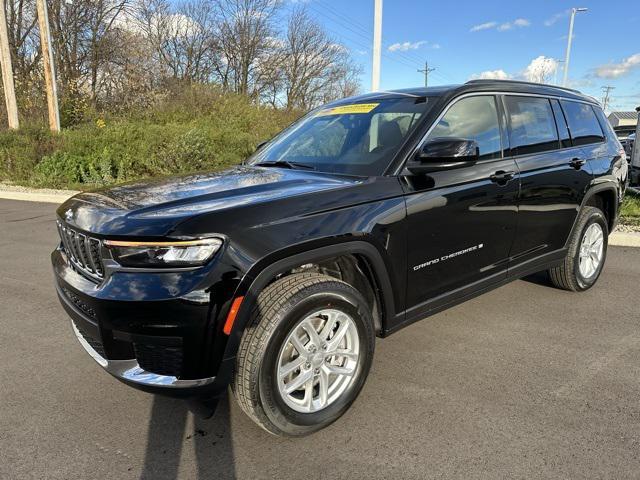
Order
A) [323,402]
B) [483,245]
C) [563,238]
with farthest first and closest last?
[563,238] → [483,245] → [323,402]

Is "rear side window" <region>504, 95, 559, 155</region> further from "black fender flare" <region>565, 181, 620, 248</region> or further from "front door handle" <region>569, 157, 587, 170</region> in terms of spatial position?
"black fender flare" <region>565, 181, 620, 248</region>

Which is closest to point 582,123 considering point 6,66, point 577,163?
point 577,163

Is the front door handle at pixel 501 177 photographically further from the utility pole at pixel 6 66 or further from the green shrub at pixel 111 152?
the utility pole at pixel 6 66

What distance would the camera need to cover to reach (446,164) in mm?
2854

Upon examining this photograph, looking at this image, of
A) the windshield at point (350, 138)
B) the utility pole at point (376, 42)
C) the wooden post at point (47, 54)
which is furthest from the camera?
the wooden post at point (47, 54)

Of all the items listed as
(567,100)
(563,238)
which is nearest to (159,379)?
(563,238)

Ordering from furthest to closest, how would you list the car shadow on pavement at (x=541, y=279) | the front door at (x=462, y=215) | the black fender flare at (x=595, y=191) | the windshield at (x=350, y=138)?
the car shadow on pavement at (x=541, y=279) → the black fender flare at (x=595, y=191) → the windshield at (x=350, y=138) → the front door at (x=462, y=215)

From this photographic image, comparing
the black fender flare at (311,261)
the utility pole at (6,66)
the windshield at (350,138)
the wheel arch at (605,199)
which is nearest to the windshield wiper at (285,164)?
the windshield at (350,138)

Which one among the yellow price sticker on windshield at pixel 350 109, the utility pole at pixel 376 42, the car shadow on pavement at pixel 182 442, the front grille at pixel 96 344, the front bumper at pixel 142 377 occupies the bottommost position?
the car shadow on pavement at pixel 182 442

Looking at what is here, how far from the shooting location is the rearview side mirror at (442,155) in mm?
2787

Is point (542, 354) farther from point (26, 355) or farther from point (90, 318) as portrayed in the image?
point (26, 355)

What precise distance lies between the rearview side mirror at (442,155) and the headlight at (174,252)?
4.49 ft

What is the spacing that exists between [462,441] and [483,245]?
1.36m

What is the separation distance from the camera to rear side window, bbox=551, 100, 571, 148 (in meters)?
4.06
